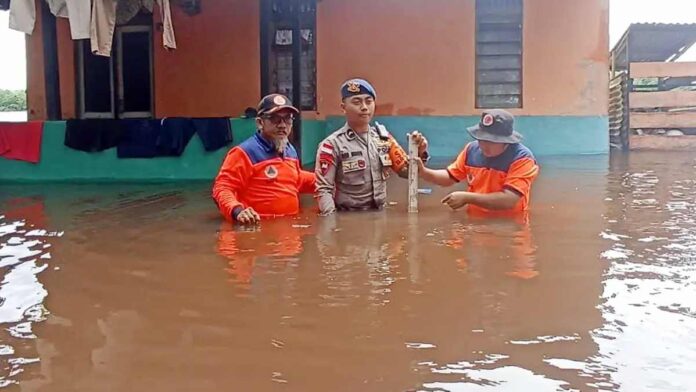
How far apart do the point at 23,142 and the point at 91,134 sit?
3.33 ft

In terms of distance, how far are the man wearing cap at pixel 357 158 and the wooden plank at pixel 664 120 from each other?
11072 mm

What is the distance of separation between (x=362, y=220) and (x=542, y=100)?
29.8ft

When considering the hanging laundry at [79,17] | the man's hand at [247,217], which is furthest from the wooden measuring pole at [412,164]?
the hanging laundry at [79,17]

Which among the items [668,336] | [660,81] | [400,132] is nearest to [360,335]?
[668,336]

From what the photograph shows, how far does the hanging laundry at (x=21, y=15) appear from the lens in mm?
9344

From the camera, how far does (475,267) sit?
3885 mm

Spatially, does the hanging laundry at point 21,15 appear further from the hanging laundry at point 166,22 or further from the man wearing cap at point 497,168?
the man wearing cap at point 497,168

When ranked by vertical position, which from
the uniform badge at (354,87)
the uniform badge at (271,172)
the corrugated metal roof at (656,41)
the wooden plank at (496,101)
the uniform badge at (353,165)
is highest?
the corrugated metal roof at (656,41)

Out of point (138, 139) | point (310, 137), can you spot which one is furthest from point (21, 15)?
point (310, 137)

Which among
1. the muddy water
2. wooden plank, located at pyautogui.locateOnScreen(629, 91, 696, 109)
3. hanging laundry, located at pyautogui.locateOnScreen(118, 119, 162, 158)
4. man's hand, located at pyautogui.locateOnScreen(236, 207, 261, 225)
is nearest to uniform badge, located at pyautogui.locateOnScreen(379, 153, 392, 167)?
the muddy water

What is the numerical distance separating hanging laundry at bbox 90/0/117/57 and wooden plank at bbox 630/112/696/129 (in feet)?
35.6

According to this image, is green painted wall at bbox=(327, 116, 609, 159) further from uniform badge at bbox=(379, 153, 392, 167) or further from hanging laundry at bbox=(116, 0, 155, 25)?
uniform badge at bbox=(379, 153, 392, 167)

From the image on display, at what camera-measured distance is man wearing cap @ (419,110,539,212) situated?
17.3 ft

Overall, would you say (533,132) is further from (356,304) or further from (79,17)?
(356,304)
